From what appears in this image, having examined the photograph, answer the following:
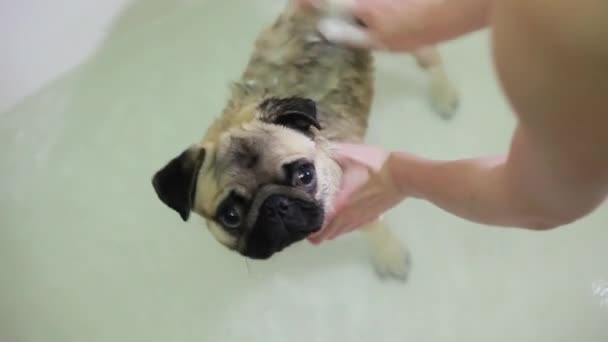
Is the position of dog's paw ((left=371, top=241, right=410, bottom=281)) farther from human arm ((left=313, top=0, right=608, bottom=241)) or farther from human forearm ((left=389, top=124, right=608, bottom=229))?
human arm ((left=313, top=0, right=608, bottom=241))

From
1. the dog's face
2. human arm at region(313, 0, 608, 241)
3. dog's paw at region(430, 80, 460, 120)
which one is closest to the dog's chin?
the dog's face

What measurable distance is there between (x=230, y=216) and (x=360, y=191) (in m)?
0.28

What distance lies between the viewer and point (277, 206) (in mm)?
1498

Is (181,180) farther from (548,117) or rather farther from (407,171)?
(548,117)

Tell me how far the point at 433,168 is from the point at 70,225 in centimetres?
125

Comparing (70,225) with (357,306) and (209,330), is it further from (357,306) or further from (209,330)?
(357,306)

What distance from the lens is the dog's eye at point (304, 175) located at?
60.7 inches

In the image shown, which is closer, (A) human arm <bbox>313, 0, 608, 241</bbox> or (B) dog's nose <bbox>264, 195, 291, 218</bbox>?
A: (A) human arm <bbox>313, 0, 608, 241</bbox>

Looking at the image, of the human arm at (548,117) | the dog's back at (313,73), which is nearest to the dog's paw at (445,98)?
the dog's back at (313,73)

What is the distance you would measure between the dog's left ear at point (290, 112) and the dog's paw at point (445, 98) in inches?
27.8

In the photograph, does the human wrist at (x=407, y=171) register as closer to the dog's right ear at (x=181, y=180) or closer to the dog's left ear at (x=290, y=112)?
the dog's left ear at (x=290, y=112)

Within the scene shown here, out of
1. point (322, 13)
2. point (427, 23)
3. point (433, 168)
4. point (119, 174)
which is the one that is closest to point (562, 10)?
point (433, 168)

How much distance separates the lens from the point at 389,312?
1974 mm

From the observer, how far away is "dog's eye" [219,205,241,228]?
5.06 ft
